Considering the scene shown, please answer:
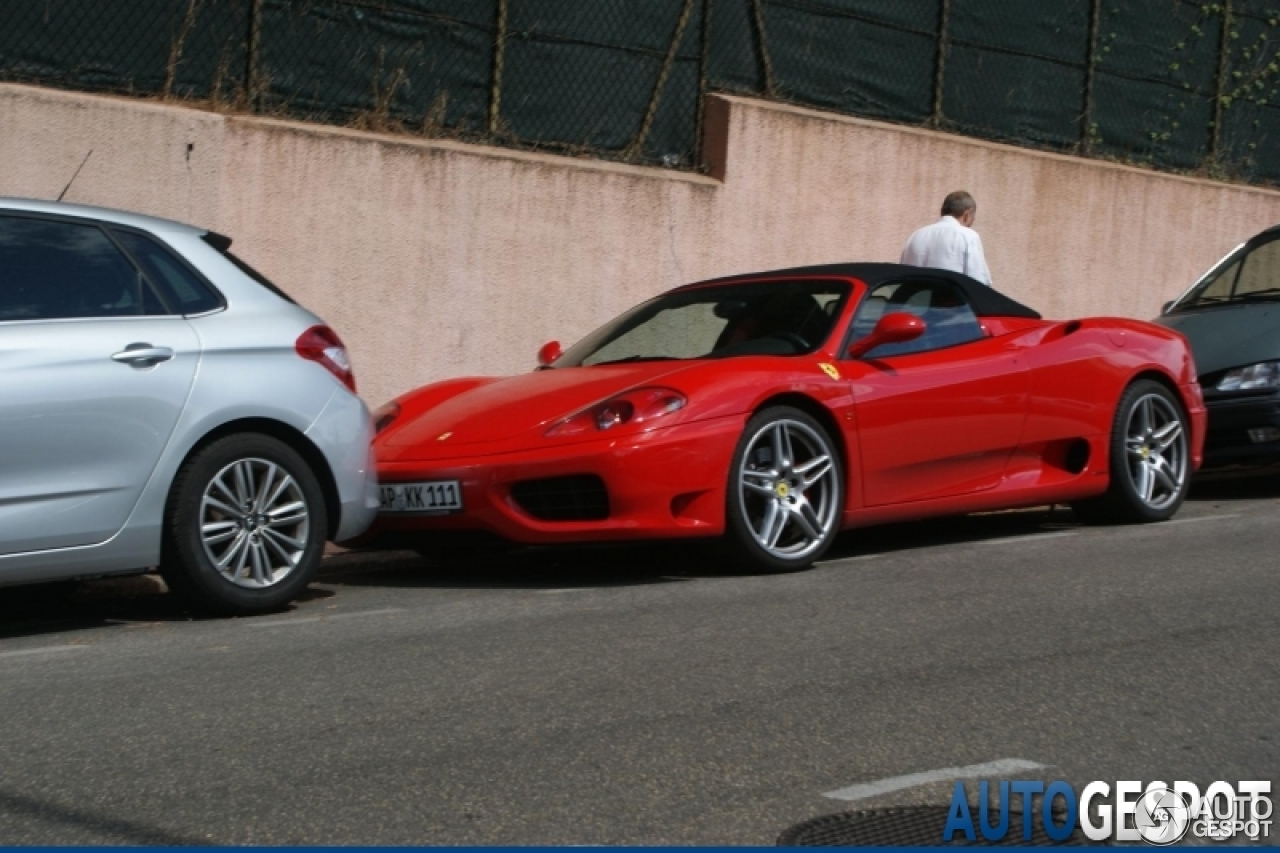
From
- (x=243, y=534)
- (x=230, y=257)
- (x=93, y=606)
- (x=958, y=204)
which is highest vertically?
(x=958, y=204)

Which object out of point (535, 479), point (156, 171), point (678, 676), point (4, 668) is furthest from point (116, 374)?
point (156, 171)

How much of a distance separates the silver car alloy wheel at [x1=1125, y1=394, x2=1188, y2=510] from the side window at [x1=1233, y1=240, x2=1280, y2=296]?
9.43 ft

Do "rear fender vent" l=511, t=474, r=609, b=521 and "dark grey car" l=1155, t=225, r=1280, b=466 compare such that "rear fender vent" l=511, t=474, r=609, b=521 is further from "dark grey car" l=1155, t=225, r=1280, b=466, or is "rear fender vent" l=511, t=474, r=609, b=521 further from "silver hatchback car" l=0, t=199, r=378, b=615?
"dark grey car" l=1155, t=225, r=1280, b=466

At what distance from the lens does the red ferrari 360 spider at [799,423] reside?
7.86 meters

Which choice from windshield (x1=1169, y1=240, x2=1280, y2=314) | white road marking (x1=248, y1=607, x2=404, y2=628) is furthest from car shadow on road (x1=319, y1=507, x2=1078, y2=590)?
windshield (x1=1169, y1=240, x2=1280, y2=314)

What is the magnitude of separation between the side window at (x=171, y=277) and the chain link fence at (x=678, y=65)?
4320 millimetres

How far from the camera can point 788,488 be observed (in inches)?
323

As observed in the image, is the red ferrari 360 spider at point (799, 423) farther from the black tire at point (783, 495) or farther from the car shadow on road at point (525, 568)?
the car shadow on road at point (525, 568)

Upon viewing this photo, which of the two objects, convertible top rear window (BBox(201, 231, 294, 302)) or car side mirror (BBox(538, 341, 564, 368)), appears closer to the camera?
convertible top rear window (BBox(201, 231, 294, 302))

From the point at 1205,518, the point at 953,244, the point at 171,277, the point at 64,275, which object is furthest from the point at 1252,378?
the point at 64,275

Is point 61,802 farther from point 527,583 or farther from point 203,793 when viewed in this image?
point 527,583

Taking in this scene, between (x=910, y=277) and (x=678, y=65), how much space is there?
5319 mm

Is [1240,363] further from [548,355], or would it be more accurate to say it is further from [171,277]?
[171,277]

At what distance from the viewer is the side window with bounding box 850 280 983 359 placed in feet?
29.1
